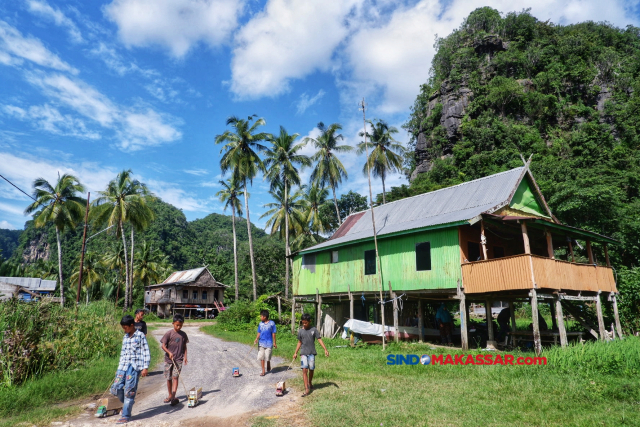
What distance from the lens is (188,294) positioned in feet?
145

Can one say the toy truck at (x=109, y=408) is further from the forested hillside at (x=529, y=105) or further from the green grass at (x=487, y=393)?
the forested hillside at (x=529, y=105)

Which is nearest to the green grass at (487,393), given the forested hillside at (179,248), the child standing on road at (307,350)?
the child standing on road at (307,350)

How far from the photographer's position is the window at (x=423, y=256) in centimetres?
1658

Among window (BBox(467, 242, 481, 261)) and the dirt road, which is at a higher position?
window (BBox(467, 242, 481, 261))

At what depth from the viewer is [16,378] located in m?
9.09

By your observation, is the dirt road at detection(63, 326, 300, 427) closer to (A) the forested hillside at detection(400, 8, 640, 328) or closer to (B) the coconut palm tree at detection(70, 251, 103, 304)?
(A) the forested hillside at detection(400, 8, 640, 328)

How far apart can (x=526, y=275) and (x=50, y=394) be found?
13122 millimetres

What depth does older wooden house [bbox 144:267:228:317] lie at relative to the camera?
43594 millimetres

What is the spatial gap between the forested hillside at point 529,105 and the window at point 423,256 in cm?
1902

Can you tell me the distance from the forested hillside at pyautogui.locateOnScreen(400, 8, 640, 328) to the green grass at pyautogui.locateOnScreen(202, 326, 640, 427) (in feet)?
79.6

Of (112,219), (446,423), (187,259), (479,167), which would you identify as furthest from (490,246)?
(187,259)

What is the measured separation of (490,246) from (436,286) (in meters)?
3.47

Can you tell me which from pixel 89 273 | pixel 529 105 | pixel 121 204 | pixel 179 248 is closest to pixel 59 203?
pixel 121 204

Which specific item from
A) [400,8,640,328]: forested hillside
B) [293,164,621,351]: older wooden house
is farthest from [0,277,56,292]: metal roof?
[400,8,640,328]: forested hillside
